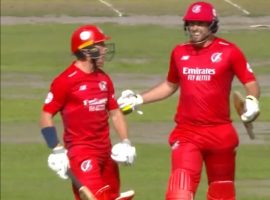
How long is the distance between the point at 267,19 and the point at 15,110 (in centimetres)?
827

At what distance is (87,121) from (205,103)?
3.24ft

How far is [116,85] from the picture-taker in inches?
854

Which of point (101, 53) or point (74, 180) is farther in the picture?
point (101, 53)

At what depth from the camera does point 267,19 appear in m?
13.5

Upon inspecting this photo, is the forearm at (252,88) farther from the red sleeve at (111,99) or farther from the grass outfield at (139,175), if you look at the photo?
the grass outfield at (139,175)

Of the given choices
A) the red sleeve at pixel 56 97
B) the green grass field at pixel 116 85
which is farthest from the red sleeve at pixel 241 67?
the green grass field at pixel 116 85

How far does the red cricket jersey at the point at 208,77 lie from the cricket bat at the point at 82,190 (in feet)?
3.34

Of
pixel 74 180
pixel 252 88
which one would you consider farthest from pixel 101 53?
pixel 252 88

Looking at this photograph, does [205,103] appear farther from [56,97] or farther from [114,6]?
[114,6]

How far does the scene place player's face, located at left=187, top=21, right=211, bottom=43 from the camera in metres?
10.9

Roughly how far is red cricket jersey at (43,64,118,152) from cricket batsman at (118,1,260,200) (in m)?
0.62

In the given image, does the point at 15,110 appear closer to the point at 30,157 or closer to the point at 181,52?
the point at 30,157

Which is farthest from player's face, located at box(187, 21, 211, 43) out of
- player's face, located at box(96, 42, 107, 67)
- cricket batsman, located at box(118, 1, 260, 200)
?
player's face, located at box(96, 42, 107, 67)

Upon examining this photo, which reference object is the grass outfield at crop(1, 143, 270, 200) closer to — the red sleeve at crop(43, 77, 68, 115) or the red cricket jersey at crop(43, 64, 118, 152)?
the red cricket jersey at crop(43, 64, 118, 152)
